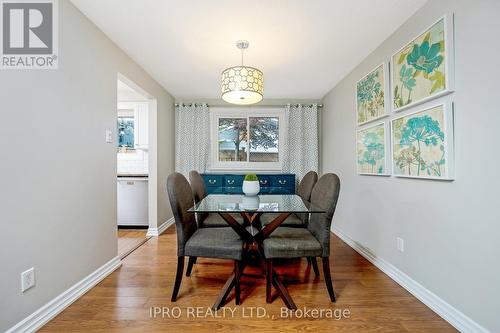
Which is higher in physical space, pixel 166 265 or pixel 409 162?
pixel 409 162

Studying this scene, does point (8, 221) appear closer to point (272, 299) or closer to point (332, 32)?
point (272, 299)

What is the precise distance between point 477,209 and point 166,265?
→ 103 inches

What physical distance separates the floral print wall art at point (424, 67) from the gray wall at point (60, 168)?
2.73 m

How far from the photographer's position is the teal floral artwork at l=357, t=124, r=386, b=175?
236cm

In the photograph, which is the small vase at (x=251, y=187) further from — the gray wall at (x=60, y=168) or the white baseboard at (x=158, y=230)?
the white baseboard at (x=158, y=230)

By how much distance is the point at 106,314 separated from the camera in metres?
1.66

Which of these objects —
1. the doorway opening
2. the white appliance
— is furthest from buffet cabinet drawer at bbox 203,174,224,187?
the white appliance

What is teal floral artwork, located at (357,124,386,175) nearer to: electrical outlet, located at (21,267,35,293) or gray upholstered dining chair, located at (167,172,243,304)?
gray upholstered dining chair, located at (167,172,243,304)

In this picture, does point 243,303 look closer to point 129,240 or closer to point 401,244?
point 401,244

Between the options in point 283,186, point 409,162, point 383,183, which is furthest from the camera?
point 283,186

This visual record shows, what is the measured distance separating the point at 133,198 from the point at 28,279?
2425 millimetres

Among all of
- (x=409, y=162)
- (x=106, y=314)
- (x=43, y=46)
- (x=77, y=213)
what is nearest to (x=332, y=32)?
(x=409, y=162)

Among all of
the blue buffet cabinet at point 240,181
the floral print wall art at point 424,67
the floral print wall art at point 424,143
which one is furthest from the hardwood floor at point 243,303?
the blue buffet cabinet at point 240,181

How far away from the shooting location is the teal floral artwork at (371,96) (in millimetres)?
2363
